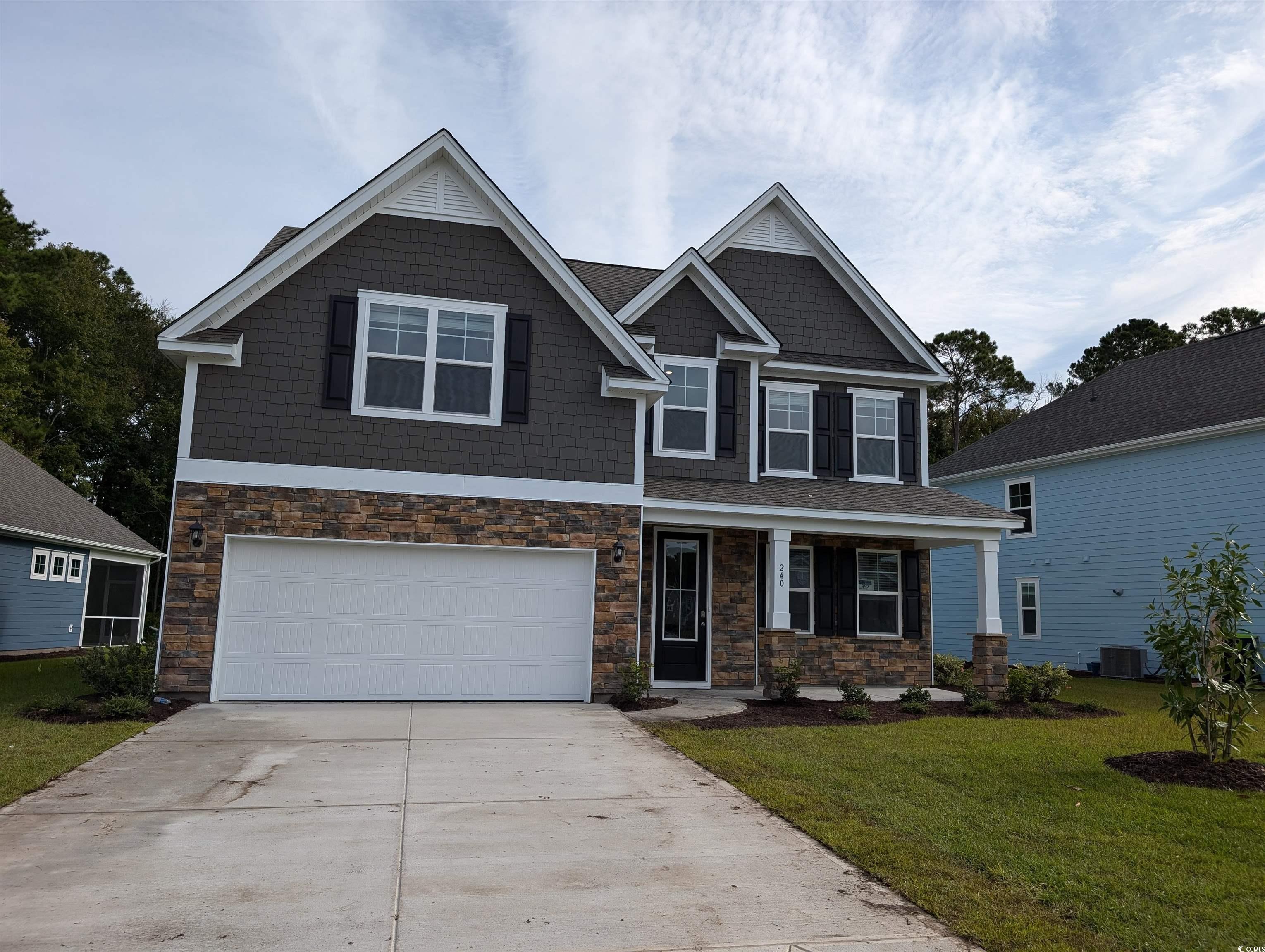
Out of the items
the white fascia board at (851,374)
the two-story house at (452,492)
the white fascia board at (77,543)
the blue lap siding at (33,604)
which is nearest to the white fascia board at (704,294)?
the two-story house at (452,492)

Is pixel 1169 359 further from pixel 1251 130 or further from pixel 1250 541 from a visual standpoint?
pixel 1251 130

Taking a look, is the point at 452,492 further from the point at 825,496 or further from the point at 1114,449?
the point at 1114,449

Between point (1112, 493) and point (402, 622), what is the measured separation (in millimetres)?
16212

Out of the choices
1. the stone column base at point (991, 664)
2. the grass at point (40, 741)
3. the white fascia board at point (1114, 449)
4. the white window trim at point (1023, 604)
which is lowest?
the grass at point (40, 741)

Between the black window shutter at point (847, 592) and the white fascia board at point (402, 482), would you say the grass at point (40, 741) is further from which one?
the black window shutter at point (847, 592)

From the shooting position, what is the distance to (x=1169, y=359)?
22.2 m

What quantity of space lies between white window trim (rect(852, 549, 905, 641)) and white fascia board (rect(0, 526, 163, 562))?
51.5 feet

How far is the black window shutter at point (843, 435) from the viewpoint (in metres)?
16.0

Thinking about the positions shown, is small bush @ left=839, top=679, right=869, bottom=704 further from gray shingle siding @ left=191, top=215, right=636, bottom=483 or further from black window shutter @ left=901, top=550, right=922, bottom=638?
gray shingle siding @ left=191, top=215, right=636, bottom=483

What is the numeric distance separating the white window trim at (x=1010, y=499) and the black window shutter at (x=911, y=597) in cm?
740

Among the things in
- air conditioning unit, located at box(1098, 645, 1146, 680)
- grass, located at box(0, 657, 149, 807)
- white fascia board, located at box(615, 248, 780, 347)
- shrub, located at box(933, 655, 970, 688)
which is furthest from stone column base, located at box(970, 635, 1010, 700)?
grass, located at box(0, 657, 149, 807)

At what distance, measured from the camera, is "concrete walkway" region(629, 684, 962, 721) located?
450 inches

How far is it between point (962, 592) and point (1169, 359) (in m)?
7.61

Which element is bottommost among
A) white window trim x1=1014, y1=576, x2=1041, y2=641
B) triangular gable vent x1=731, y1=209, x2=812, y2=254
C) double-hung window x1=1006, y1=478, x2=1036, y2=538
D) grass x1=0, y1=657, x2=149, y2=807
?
grass x1=0, y1=657, x2=149, y2=807
